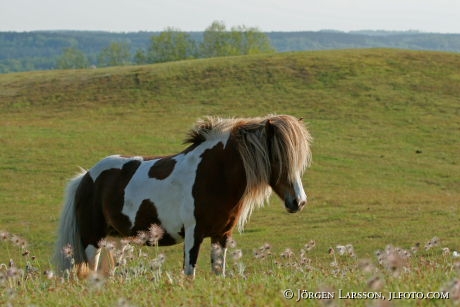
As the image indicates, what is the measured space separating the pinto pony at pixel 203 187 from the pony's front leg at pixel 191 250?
1 cm

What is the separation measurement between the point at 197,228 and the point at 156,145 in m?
27.6

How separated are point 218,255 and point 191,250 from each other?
31 centimetres

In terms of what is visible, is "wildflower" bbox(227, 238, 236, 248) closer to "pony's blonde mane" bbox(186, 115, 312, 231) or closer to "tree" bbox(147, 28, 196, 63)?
"pony's blonde mane" bbox(186, 115, 312, 231)

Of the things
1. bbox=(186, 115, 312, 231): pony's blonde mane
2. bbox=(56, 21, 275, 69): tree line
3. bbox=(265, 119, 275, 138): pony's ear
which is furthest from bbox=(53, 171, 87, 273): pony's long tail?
bbox=(56, 21, 275, 69): tree line

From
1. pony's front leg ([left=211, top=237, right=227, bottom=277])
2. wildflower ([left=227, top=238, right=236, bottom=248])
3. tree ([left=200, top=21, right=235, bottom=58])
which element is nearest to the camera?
wildflower ([left=227, top=238, right=236, bottom=248])

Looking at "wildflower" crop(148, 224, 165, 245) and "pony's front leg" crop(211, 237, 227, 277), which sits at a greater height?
"wildflower" crop(148, 224, 165, 245)

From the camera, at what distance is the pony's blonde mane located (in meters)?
9.09

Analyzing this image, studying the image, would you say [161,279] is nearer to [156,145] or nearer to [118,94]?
[156,145]

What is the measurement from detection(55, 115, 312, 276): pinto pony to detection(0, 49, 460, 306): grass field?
59 cm

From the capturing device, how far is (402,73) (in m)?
52.3

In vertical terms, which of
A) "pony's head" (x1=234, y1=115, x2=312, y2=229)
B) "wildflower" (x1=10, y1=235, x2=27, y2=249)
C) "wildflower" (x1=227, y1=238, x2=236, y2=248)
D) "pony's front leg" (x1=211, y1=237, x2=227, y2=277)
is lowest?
"pony's front leg" (x1=211, y1=237, x2=227, y2=277)

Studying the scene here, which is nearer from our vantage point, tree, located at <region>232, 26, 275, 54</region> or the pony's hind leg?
the pony's hind leg

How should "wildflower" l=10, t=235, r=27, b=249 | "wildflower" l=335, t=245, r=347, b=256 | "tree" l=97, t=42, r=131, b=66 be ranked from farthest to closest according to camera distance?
"tree" l=97, t=42, r=131, b=66
"wildflower" l=10, t=235, r=27, b=249
"wildflower" l=335, t=245, r=347, b=256

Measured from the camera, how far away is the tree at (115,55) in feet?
547
